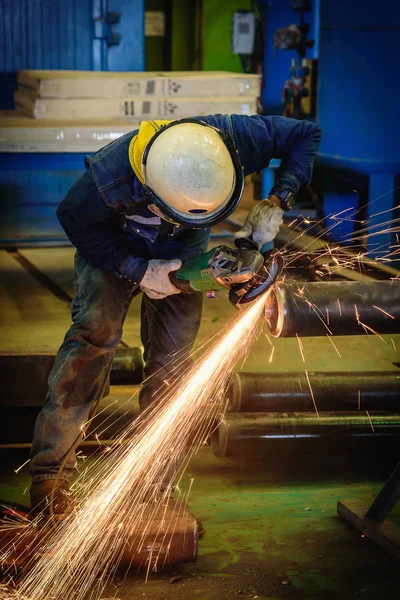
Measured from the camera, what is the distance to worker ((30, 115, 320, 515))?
2686 mm

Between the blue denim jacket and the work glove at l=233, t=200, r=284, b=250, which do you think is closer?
the blue denim jacket

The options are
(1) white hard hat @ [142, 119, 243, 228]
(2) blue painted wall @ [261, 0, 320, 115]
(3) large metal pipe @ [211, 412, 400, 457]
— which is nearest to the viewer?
(1) white hard hat @ [142, 119, 243, 228]

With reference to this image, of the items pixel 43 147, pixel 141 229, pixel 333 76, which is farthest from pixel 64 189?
pixel 141 229

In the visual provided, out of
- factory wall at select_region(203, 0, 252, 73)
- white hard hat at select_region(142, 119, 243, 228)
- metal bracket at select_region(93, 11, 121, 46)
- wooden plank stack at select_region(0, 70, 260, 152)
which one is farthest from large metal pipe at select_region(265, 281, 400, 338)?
factory wall at select_region(203, 0, 252, 73)

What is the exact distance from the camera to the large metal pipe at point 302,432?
11.8 feet

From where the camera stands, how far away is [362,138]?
23.4 ft

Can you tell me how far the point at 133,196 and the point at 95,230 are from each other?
21 cm

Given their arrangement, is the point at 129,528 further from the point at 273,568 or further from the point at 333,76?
the point at 333,76

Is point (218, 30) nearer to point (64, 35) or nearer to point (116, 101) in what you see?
point (64, 35)

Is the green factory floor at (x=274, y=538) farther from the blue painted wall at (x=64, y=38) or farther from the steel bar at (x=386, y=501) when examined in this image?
the blue painted wall at (x=64, y=38)

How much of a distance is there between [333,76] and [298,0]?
2.74 ft

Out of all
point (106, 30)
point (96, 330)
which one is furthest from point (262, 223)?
point (106, 30)

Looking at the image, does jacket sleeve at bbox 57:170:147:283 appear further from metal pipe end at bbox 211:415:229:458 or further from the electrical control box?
the electrical control box

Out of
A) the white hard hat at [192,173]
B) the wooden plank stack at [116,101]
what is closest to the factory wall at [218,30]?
the wooden plank stack at [116,101]
